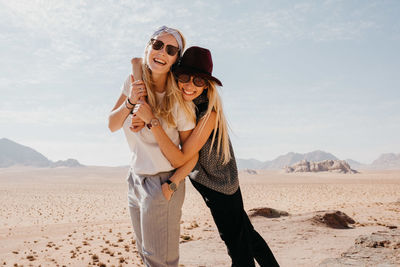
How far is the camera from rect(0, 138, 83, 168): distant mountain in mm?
137150

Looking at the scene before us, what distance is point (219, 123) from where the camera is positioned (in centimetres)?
221

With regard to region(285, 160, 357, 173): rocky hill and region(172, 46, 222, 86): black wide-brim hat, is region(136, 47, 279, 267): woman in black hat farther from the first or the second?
region(285, 160, 357, 173): rocky hill

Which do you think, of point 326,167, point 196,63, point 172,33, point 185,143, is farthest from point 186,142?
point 326,167

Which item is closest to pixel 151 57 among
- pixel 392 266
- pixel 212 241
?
pixel 392 266

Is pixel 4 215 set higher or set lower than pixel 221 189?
lower

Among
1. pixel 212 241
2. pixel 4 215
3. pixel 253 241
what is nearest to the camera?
pixel 253 241

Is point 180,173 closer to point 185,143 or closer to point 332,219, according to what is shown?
point 185,143

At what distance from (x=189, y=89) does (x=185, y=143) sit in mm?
340

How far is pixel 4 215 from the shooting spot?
14.9 meters

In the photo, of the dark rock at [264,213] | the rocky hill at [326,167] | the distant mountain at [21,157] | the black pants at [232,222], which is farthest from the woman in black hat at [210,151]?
the distant mountain at [21,157]

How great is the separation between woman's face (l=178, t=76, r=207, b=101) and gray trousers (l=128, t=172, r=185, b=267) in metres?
0.49

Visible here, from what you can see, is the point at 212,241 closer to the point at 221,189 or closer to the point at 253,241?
the point at 253,241

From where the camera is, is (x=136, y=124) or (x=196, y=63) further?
(x=196, y=63)

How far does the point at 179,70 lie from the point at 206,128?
409mm
